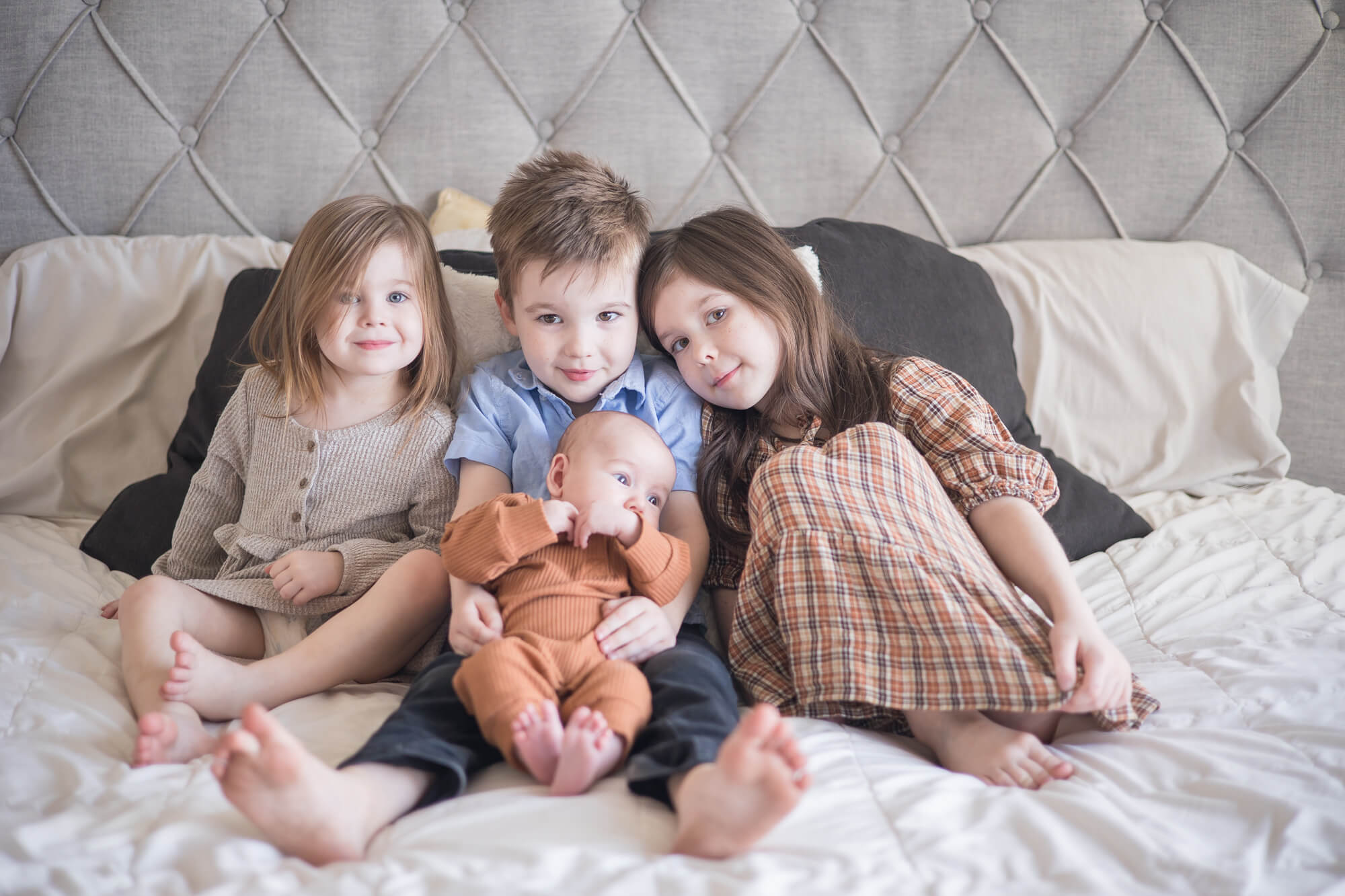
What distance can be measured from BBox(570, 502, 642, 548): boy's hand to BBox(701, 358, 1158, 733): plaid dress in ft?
0.49

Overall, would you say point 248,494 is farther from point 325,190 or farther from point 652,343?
point 325,190

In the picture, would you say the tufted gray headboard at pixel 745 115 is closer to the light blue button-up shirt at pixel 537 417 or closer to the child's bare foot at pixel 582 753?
the light blue button-up shirt at pixel 537 417

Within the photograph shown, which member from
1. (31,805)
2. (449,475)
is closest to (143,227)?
(449,475)

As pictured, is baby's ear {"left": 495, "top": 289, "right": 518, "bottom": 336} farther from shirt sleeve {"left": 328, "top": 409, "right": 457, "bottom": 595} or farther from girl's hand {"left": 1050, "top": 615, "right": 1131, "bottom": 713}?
girl's hand {"left": 1050, "top": 615, "right": 1131, "bottom": 713}

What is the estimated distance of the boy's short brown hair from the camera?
3.96 ft

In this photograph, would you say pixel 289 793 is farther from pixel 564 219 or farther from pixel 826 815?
pixel 564 219

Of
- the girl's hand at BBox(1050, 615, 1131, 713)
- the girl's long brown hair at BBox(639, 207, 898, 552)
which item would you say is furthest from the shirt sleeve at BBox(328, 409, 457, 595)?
the girl's hand at BBox(1050, 615, 1131, 713)

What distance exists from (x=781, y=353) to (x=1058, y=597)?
479 mm

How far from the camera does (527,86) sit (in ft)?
5.80

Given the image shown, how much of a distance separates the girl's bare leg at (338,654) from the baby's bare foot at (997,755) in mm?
615

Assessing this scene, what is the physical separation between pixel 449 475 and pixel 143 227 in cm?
93

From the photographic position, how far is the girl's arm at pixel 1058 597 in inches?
34.9

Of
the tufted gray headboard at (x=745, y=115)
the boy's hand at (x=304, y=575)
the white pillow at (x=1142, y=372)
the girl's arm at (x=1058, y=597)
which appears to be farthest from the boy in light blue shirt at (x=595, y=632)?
the white pillow at (x=1142, y=372)

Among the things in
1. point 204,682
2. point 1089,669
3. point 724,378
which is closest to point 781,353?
point 724,378
